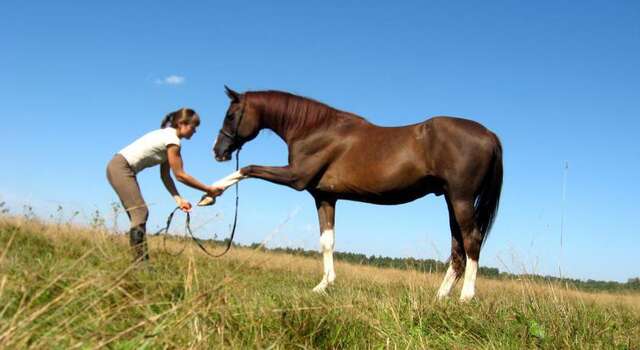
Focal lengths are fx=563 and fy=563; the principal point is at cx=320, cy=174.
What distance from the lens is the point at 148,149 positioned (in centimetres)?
571

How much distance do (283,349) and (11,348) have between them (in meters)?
1.51

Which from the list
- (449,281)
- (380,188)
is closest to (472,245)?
(449,281)

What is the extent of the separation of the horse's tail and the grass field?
167 centimetres

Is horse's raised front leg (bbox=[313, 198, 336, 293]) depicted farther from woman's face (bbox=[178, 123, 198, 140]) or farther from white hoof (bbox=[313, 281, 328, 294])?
woman's face (bbox=[178, 123, 198, 140])

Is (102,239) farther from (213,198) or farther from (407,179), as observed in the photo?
(407,179)

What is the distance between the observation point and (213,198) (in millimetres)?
6340

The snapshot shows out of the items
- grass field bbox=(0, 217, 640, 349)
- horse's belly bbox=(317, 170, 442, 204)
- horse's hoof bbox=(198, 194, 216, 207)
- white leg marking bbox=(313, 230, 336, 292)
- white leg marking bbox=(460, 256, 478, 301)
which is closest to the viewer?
grass field bbox=(0, 217, 640, 349)

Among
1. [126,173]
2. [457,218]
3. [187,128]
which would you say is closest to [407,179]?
[457,218]

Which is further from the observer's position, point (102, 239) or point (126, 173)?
point (126, 173)

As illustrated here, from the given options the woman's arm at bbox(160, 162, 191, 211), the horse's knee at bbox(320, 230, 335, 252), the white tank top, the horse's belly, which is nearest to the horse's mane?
the horse's belly

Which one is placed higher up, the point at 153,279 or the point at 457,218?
the point at 457,218

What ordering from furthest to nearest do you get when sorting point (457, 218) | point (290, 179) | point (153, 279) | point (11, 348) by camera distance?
point (290, 179) < point (457, 218) < point (153, 279) < point (11, 348)

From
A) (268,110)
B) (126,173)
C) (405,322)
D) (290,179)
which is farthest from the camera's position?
(268,110)

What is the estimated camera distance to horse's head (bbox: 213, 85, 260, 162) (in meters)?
7.78
